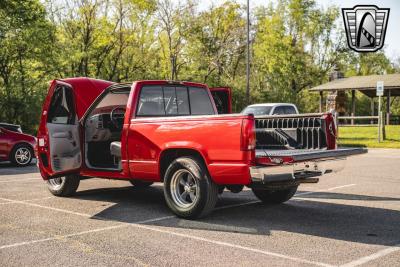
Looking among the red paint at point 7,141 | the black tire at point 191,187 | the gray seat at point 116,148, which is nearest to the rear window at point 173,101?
Result: the gray seat at point 116,148

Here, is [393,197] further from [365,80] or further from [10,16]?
[365,80]

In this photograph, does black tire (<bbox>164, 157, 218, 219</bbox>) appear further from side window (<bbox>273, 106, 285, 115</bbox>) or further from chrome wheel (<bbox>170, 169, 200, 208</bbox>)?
side window (<bbox>273, 106, 285, 115</bbox>)

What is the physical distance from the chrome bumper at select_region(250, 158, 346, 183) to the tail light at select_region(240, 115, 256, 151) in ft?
0.89

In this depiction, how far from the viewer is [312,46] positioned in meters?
58.0

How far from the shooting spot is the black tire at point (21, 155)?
14.4 m

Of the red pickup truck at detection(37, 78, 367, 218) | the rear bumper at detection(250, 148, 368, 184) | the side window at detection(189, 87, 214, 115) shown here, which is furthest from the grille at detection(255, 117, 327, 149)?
the side window at detection(189, 87, 214, 115)

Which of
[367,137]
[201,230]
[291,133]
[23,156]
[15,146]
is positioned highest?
[291,133]

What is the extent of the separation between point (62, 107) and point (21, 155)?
23.5 feet

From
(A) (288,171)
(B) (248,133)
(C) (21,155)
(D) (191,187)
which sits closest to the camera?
(B) (248,133)

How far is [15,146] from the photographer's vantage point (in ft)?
47.3

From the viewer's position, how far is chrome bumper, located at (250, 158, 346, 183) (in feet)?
18.2

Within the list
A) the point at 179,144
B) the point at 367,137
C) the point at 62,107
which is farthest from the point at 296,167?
the point at 367,137

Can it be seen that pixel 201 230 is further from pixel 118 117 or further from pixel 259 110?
pixel 259 110

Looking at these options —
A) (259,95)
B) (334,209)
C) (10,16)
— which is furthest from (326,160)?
(259,95)
